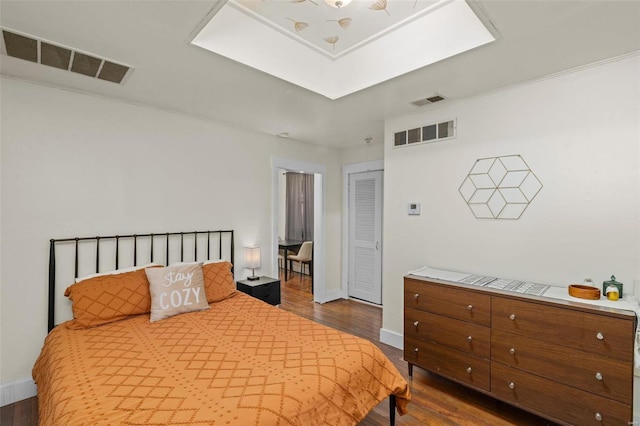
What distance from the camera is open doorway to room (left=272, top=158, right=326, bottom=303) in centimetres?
468

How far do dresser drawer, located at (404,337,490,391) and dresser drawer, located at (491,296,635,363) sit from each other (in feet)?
1.19

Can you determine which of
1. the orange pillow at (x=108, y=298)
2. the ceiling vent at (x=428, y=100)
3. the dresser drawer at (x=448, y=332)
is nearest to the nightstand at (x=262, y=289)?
the orange pillow at (x=108, y=298)

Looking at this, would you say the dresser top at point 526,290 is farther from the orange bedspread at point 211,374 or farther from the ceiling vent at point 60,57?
the ceiling vent at point 60,57

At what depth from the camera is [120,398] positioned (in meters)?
1.33

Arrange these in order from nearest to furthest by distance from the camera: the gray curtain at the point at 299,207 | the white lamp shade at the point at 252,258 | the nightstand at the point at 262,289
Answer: the nightstand at the point at 262,289 → the white lamp shade at the point at 252,258 → the gray curtain at the point at 299,207

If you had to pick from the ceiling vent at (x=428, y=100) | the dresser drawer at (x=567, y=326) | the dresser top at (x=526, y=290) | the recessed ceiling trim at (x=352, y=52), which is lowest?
the dresser drawer at (x=567, y=326)

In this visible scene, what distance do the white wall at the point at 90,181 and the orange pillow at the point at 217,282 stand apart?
598 mm

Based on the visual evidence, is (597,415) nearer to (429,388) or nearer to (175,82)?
(429,388)

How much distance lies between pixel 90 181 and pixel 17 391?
5.51ft

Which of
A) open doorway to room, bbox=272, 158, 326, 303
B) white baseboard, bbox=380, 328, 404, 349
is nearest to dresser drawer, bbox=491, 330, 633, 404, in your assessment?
white baseboard, bbox=380, 328, 404, 349

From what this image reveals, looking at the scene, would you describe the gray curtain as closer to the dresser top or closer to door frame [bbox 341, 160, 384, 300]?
door frame [bbox 341, 160, 384, 300]

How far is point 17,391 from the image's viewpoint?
2.20 metres

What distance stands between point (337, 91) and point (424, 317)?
7.08ft

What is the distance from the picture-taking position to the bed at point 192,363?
1282mm
